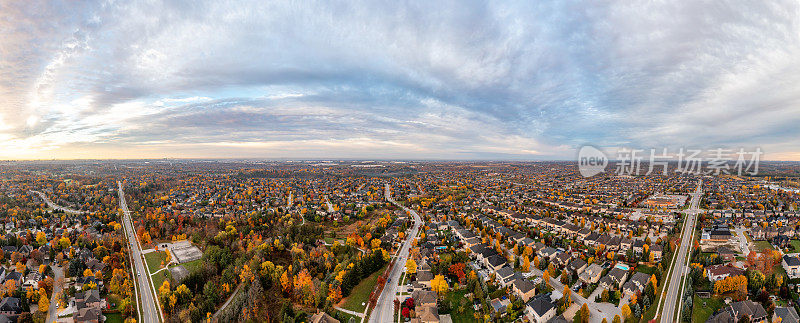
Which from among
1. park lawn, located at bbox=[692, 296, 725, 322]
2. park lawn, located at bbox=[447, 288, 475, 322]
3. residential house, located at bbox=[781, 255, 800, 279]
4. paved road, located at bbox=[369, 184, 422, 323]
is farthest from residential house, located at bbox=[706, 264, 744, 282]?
paved road, located at bbox=[369, 184, 422, 323]

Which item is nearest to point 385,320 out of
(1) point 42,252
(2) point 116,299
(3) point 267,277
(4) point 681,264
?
(3) point 267,277

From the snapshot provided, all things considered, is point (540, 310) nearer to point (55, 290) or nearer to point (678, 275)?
point (678, 275)

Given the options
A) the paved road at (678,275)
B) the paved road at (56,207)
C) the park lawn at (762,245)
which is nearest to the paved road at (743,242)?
the park lawn at (762,245)

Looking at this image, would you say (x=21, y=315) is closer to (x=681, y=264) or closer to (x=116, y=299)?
(x=116, y=299)

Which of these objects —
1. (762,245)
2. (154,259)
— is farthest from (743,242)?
(154,259)

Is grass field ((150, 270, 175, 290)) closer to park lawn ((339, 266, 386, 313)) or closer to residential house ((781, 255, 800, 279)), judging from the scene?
park lawn ((339, 266, 386, 313))

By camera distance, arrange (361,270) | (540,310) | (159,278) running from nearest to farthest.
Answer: (540,310)
(361,270)
(159,278)
